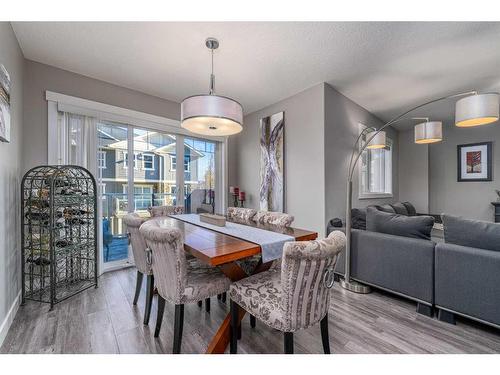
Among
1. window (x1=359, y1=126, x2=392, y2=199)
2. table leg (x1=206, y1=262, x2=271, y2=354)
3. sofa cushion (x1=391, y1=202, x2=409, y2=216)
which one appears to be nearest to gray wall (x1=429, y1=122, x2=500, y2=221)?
window (x1=359, y1=126, x2=392, y2=199)

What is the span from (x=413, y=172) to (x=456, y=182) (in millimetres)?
→ 765

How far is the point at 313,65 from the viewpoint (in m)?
2.55

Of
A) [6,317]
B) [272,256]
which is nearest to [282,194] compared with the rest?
[272,256]

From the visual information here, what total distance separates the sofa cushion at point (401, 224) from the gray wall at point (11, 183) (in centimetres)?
340

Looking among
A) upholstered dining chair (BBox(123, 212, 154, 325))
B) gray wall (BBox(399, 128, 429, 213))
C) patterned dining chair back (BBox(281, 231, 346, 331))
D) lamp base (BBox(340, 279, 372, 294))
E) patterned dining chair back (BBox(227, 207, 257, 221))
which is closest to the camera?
patterned dining chair back (BBox(281, 231, 346, 331))

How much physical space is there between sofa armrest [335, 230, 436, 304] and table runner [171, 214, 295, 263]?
1234 millimetres

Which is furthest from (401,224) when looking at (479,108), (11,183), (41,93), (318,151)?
(41,93)

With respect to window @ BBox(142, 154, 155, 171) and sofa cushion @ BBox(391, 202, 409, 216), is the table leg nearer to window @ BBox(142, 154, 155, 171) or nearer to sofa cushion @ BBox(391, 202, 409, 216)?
window @ BBox(142, 154, 155, 171)

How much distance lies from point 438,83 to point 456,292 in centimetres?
271

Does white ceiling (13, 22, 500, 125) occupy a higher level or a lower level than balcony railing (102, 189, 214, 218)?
higher

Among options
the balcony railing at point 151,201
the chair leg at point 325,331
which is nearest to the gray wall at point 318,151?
the balcony railing at point 151,201

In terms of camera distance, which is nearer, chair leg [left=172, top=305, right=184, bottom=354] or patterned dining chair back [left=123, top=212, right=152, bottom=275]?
chair leg [left=172, top=305, right=184, bottom=354]

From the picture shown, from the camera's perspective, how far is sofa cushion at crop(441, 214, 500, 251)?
1.68 meters
